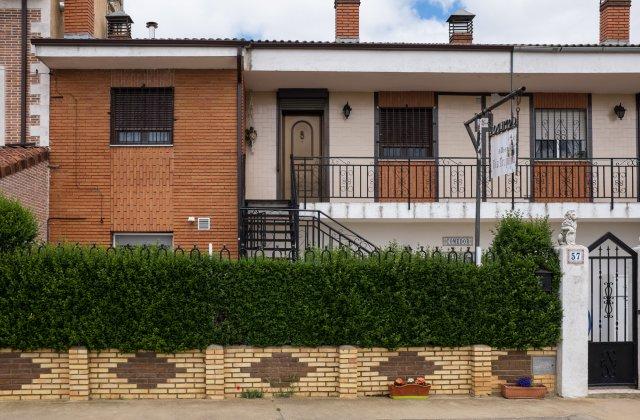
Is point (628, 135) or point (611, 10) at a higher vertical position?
point (611, 10)

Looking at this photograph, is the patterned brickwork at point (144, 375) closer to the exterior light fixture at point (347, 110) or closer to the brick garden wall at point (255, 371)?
the brick garden wall at point (255, 371)

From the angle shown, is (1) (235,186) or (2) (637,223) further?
(2) (637,223)

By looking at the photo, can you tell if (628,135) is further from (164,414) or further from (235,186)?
(164,414)

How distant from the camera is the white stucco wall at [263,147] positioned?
51.2 feet

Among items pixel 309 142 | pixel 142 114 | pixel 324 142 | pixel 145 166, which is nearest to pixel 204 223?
pixel 145 166

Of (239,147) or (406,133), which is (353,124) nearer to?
(406,133)

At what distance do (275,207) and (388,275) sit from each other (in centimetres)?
422

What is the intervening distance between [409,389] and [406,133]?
7.10 m

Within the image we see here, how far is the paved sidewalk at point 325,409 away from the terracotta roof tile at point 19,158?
429cm

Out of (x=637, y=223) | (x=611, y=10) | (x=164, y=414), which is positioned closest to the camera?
(x=164, y=414)

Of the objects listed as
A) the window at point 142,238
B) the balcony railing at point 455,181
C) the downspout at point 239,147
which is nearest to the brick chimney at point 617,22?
the balcony railing at point 455,181

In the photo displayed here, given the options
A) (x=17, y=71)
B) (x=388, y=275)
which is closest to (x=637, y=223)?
(x=388, y=275)

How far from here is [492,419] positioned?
365 inches

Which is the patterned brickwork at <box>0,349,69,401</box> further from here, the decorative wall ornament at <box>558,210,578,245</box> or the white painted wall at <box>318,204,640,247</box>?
the decorative wall ornament at <box>558,210,578,245</box>
